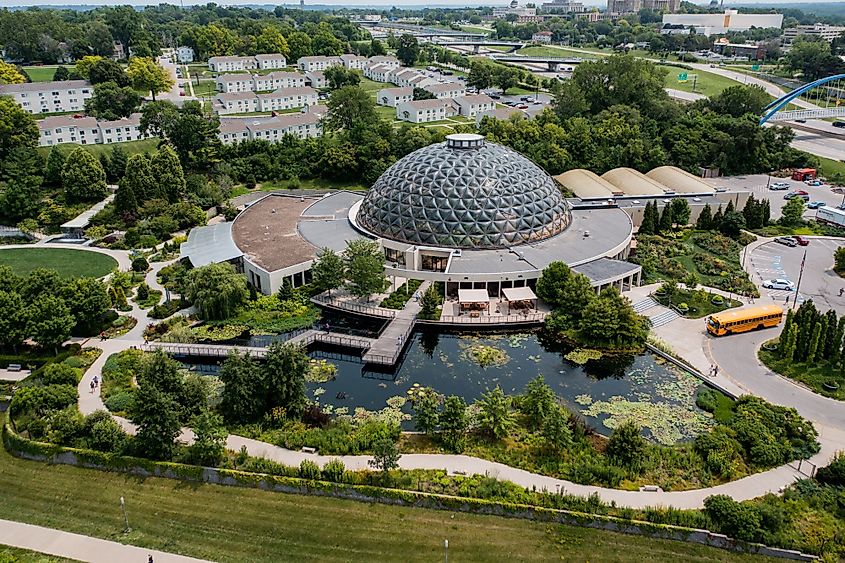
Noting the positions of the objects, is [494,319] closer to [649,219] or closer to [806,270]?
[649,219]

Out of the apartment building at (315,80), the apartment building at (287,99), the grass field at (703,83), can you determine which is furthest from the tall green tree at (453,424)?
the grass field at (703,83)

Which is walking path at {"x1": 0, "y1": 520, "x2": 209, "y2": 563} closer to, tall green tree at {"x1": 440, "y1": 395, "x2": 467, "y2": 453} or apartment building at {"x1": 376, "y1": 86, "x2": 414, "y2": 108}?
tall green tree at {"x1": 440, "y1": 395, "x2": 467, "y2": 453}

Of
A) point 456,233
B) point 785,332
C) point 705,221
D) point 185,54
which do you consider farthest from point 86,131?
point 785,332

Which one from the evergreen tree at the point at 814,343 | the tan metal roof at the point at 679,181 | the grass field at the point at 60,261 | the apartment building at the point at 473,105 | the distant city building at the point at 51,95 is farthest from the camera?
the apartment building at the point at 473,105

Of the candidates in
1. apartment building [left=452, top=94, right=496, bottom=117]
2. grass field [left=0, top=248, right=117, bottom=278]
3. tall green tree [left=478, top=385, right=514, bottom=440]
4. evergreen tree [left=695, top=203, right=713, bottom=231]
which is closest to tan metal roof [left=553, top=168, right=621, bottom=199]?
evergreen tree [left=695, top=203, right=713, bottom=231]

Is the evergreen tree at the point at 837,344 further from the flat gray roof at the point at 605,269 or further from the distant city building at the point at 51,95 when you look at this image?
the distant city building at the point at 51,95
